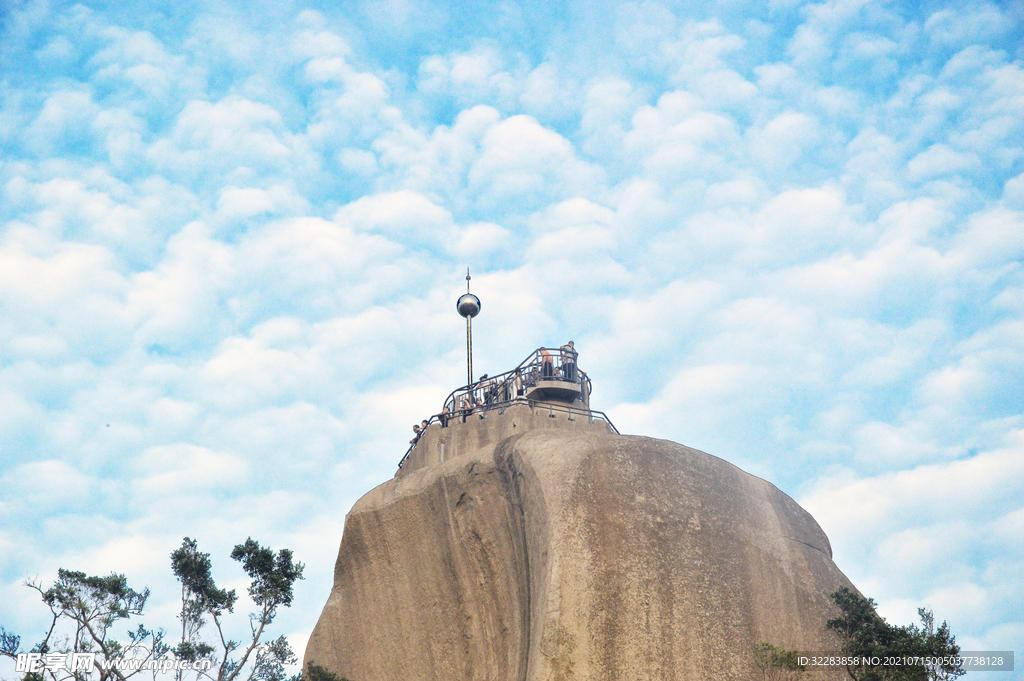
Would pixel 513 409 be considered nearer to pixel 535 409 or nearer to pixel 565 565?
pixel 535 409

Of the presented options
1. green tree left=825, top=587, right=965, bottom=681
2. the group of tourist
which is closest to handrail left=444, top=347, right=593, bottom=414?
the group of tourist

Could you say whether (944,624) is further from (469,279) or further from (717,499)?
(469,279)

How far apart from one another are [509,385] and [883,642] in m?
16.9

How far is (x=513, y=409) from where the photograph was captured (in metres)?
37.9

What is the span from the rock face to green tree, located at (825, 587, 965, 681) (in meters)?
0.82

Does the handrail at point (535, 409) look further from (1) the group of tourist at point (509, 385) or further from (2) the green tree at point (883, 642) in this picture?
(2) the green tree at point (883, 642)

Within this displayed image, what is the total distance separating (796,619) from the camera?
30.7 metres

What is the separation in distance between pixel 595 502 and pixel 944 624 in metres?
10.3

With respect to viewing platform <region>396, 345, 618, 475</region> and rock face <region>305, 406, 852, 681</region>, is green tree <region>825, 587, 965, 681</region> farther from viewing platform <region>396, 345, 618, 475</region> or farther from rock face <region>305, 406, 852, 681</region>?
viewing platform <region>396, 345, 618, 475</region>

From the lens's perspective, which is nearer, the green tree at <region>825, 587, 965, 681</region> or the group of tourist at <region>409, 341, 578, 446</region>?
the green tree at <region>825, 587, 965, 681</region>

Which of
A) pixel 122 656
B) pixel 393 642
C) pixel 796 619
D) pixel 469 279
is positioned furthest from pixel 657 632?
pixel 469 279

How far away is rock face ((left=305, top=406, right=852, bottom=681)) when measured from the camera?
1112 inches

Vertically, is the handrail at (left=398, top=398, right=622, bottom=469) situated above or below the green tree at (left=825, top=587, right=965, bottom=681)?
above

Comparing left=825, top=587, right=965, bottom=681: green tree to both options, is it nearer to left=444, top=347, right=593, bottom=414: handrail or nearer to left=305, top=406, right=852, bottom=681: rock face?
left=305, top=406, right=852, bottom=681: rock face
